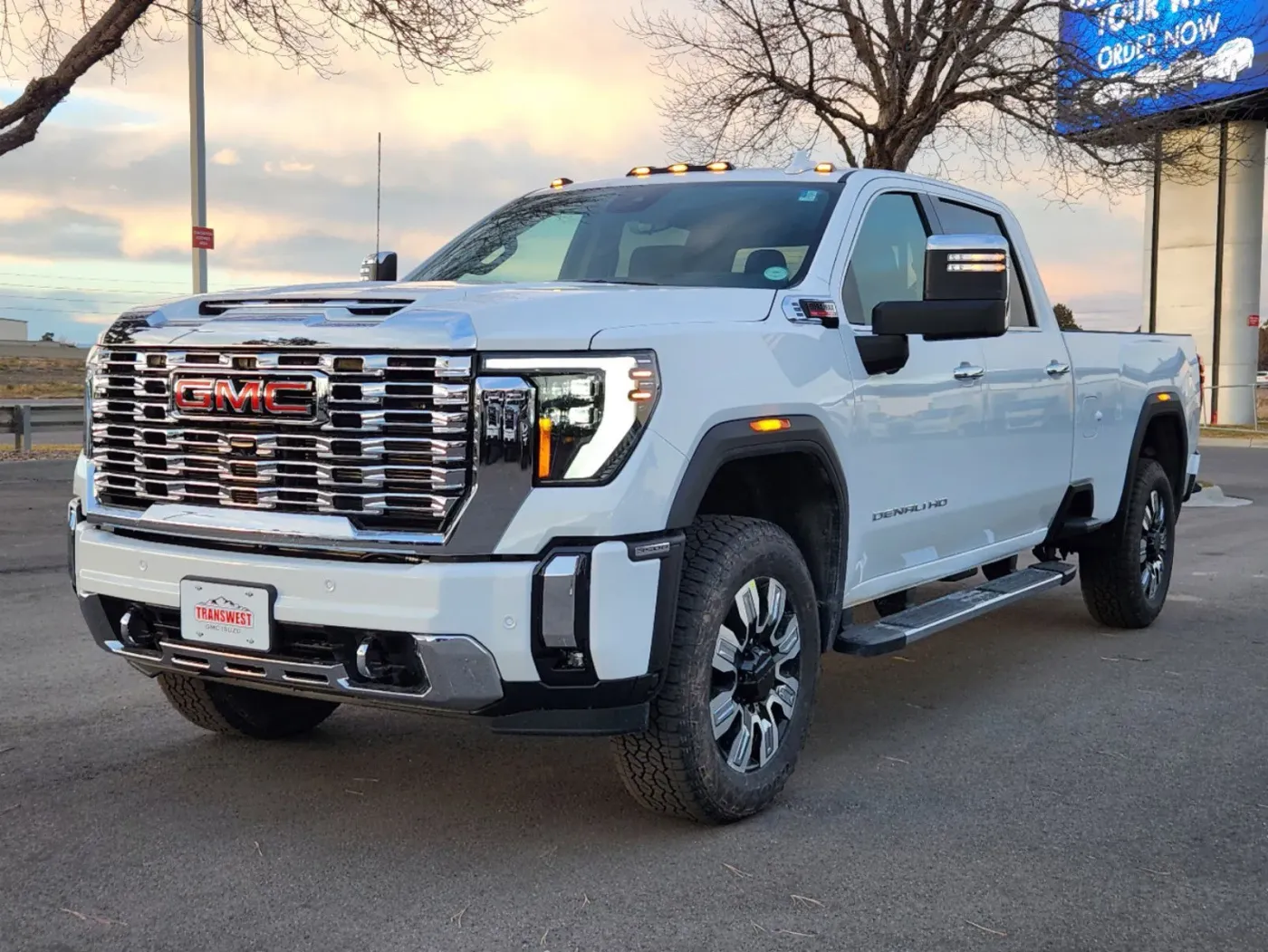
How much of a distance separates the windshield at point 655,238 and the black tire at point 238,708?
1.74 m

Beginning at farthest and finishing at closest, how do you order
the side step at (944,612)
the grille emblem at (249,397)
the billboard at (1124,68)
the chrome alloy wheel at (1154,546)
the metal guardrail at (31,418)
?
the metal guardrail at (31,418)
the billboard at (1124,68)
the chrome alloy wheel at (1154,546)
the side step at (944,612)
the grille emblem at (249,397)

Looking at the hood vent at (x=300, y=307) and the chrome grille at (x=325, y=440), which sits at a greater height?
the hood vent at (x=300, y=307)

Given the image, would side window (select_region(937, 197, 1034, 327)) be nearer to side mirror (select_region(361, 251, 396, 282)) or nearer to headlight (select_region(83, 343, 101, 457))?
side mirror (select_region(361, 251, 396, 282))

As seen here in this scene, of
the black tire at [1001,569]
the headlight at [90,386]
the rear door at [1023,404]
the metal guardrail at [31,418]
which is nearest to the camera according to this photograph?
the headlight at [90,386]

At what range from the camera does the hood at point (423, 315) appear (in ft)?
11.5

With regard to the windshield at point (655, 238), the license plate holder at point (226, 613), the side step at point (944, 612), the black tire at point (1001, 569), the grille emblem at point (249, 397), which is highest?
the windshield at point (655, 238)

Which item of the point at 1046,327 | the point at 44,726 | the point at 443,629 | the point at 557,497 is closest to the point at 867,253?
the point at 1046,327

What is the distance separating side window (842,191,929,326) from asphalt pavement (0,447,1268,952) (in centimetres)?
165

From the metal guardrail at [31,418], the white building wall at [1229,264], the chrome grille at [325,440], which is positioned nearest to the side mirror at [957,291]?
the chrome grille at [325,440]

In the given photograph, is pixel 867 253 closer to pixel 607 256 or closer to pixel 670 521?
pixel 607 256

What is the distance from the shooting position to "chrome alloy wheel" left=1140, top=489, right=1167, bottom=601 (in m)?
7.31

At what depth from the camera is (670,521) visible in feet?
11.9

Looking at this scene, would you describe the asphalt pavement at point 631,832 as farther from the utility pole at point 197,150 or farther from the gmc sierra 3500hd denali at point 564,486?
the utility pole at point 197,150

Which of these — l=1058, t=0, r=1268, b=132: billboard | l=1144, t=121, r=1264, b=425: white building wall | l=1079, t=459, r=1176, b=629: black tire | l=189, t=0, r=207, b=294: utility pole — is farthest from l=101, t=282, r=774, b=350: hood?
l=1144, t=121, r=1264, b=425: white building wall
